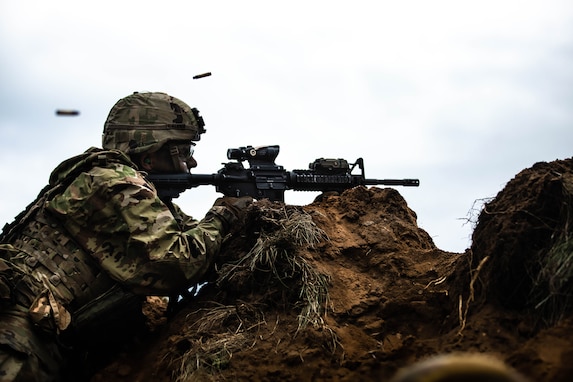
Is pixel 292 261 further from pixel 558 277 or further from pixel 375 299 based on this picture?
pixel 558 277

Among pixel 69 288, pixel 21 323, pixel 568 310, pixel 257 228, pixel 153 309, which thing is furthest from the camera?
pixel 153 309

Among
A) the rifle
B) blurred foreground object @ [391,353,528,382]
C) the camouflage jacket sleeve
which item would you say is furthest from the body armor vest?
blurred foreground object @ [391,353,528,382]

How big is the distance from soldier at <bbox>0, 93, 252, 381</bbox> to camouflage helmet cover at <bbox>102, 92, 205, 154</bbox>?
68 centimetres

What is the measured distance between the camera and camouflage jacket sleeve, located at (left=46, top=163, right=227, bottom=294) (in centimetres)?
605

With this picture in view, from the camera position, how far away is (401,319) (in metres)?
5.70

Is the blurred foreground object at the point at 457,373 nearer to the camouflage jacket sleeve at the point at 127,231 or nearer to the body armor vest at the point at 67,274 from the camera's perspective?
the camouflage jacket sleeve at the point at 127,231

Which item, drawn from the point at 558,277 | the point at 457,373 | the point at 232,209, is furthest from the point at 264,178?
the point at 457,373

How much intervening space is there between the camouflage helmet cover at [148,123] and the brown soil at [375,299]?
116 centimetres

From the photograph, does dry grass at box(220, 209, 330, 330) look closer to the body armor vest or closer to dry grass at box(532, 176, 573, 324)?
the body armor vest

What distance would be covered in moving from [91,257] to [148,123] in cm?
161

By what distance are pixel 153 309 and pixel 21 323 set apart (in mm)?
1761

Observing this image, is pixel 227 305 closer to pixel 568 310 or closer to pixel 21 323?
pixel 21 323

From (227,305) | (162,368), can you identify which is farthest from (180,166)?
(162,368)

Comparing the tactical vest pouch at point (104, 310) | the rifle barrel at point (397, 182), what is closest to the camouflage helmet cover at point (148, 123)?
the tactical vest pouch at point (104, 310)
